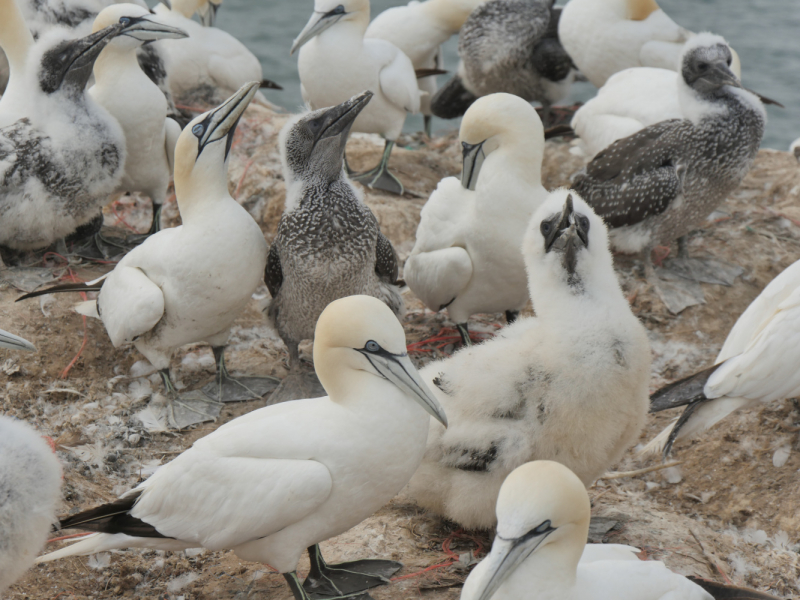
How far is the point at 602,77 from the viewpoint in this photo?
6676 mm

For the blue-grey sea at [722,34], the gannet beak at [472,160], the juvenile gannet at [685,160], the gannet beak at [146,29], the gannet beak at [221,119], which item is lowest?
the blue-grey sea at [722,34]

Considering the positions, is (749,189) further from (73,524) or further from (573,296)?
(73,524)

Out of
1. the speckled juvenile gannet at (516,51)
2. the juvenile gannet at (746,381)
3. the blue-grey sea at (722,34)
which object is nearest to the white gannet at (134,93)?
the speckled juvenile gannet at (516,51)

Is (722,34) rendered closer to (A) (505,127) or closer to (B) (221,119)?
(A) (505,127)

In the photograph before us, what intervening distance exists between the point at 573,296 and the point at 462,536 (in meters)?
1.00

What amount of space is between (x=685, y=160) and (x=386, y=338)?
2708mm

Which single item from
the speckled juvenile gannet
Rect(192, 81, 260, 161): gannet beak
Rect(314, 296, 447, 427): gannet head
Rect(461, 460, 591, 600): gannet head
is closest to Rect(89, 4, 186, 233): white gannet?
Rect(192, 81, 260, 161): gannet beak

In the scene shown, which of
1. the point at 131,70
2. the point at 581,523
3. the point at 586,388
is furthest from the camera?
the point at 131,70

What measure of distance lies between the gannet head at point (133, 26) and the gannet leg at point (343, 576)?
116 inches

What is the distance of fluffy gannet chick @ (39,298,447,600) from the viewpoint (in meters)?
2.57

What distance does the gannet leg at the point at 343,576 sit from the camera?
2912 millimetres

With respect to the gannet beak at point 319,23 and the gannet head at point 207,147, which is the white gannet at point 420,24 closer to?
the gannet beak at point 319,23

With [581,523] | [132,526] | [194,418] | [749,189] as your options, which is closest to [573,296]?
[581,523]

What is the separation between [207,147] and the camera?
12.5 ft
